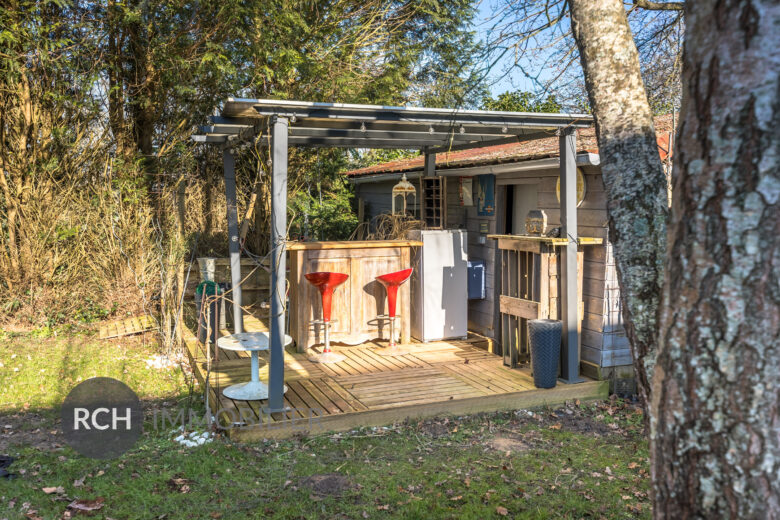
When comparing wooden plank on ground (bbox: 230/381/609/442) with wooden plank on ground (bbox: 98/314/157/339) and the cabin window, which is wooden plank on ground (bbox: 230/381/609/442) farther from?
wooden plank on ground (bbox: 98/314/157/339)

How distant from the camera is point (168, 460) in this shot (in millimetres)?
4441

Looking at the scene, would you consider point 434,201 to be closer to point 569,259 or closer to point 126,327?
point 569,259

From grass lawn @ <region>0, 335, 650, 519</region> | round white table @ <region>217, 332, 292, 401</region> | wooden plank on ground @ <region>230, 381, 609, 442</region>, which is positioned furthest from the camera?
round white table @ <region>217, 332, 292, 401</region>

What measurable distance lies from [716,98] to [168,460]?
163 inches

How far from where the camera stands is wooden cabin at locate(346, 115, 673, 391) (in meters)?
6.09

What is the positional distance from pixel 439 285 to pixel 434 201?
1.06 metres

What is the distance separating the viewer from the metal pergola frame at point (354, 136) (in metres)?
4.89

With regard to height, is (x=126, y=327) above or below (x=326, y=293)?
below

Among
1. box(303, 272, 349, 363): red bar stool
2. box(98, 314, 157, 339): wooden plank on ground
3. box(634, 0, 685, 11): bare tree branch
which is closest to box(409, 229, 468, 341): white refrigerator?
box(303, 272, 349, 363): red bar stool

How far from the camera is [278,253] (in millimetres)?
4926

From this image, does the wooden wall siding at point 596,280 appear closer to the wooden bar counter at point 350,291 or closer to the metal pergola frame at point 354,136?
the metal pergola frame at point 354,136

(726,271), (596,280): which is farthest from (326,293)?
(726,271)

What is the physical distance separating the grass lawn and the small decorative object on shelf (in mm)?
1701

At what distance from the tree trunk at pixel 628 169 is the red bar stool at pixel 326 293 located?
13.4ft
